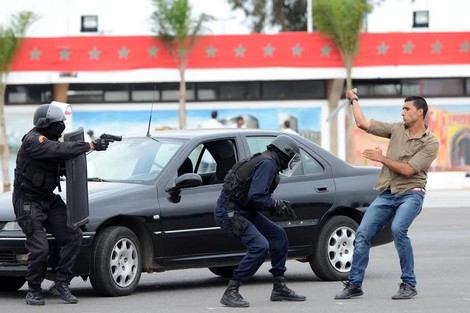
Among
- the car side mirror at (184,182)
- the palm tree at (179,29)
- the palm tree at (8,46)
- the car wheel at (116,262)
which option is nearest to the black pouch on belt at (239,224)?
the car side mirror at (184,182)

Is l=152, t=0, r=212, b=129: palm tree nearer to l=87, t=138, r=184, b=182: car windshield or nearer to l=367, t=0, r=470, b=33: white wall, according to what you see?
l=367, t=0, r=470, b=33: white wall

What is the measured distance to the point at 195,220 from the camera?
12031mm

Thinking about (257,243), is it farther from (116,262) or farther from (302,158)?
(302,158)

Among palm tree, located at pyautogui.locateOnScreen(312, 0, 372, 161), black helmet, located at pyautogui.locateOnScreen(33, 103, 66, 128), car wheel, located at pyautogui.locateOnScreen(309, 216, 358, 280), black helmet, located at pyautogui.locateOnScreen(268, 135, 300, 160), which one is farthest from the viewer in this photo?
palm tree, located at pyautogui.locateOnScreen(312, 0, 372, 161)

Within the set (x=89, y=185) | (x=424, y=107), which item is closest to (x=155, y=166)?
(x=89, y=185)

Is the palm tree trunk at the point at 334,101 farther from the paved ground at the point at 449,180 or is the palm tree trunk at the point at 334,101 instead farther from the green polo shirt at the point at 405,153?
the green polo shirt at the point at 405,153

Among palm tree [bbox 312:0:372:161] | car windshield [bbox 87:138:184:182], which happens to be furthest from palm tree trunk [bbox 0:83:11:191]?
car windshield [bbox 87:138:184:182]

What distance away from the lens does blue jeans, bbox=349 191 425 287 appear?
37.1 ft

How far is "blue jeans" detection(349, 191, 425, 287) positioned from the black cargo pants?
7.95 ft

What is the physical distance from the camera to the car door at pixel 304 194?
41.9 feet

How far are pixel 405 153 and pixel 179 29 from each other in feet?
72.2

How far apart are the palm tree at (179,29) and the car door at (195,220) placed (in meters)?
20.4

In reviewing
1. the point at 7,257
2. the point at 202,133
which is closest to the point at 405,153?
the point at 202,133

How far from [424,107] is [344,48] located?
2209 cm
